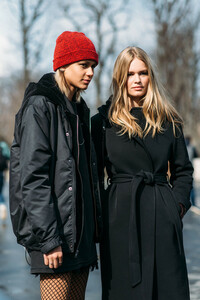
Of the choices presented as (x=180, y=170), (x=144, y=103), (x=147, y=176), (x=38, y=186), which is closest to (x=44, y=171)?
(x=38, y=186)

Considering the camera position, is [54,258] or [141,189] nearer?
[54,258]

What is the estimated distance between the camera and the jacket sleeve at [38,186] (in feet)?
8.21

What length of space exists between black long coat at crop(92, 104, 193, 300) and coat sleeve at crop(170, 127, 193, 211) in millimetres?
66

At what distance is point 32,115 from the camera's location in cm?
257

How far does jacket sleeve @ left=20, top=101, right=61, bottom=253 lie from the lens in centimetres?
250

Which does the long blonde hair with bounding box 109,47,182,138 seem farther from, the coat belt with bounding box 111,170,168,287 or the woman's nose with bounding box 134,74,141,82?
A: the coat belt with bounding box 111,170,168,287

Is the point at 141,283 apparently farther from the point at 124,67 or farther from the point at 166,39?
the point at 166,39

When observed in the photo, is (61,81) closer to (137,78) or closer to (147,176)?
(137,78)

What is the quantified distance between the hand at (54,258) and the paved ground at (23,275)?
6.97 feet

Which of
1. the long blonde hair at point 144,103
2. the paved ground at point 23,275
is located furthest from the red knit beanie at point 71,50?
the paved ground at point 23,275

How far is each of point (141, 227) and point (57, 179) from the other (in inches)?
26.5

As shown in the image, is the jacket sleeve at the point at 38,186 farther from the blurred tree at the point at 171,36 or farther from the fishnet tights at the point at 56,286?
the blurred tree at the point at 171,36

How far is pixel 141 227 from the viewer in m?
2.97

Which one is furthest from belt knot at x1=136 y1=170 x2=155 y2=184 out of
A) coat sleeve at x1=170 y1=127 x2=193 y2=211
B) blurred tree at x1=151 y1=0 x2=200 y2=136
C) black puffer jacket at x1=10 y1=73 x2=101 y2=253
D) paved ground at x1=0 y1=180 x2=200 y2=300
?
blurred tree at x1=151 y1=0 x2=200 y2=136
